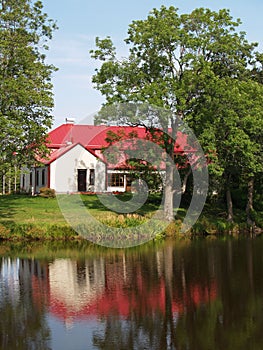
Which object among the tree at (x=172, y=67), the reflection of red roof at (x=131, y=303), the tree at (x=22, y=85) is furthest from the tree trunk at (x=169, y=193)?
the reflection of red roof at (x=131, y=303)

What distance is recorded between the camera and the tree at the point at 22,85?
27.4 metres

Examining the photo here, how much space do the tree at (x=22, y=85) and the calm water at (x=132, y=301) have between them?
20.0 ft

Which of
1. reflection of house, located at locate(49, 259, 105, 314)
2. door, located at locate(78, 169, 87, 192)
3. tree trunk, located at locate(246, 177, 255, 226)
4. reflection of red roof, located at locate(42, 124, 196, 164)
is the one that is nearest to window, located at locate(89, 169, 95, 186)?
door, located at locate(78, 169, 87, 192)

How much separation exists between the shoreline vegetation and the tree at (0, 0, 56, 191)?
3655 millimetres

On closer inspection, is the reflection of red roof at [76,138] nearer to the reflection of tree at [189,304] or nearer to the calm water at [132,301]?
the calm water at [132,301]

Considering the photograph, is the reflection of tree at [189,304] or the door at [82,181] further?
the door at [82,181]

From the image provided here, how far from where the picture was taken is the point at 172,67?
34.8 meters

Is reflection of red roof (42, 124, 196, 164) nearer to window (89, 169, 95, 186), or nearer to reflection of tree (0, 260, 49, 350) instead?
window (89, 169, 95, 186)

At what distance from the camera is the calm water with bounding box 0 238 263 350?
37.0 ft

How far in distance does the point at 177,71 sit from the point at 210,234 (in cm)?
1088

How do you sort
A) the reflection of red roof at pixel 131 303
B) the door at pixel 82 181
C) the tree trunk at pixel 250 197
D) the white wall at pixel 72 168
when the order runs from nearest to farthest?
the reflection of red roof at pixel 131 303
the tree trunk at pixel 250 197
the white wall at pixel 72 168
the door at pixel 82 181

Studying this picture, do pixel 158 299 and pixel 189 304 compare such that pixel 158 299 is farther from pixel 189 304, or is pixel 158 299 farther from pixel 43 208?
pixel 43 208

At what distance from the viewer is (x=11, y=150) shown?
27.9 meters

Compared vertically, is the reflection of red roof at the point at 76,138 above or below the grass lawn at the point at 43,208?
above
